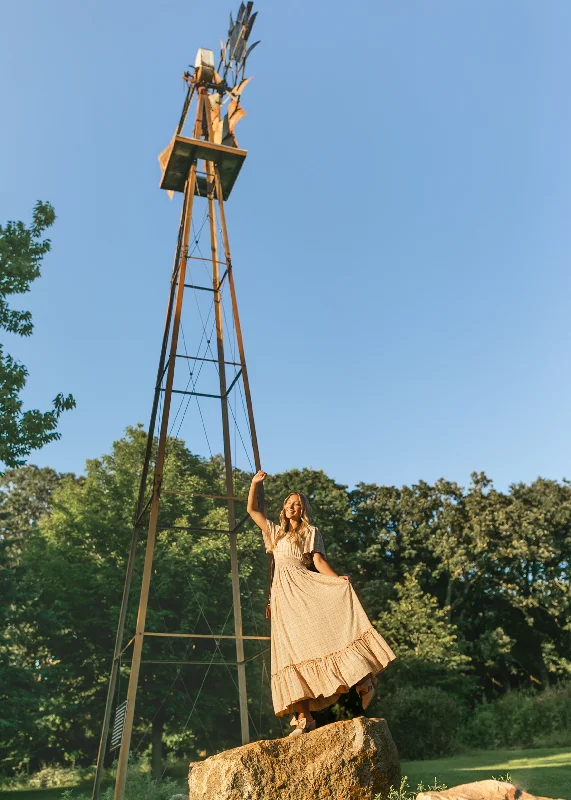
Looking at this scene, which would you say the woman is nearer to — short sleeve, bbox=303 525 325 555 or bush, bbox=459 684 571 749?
short sleeve, bbox=303 525 325 555

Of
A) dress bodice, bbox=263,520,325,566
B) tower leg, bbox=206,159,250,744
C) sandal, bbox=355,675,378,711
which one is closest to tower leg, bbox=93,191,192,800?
tower leg, bbox=206,159,250,744

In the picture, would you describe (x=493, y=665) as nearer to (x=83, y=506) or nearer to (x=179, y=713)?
(x=179, y=713)

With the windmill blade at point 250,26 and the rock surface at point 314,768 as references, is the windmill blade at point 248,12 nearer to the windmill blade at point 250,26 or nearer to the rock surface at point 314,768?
the windmill blade at point 250,26

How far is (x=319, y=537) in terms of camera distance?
22.4ft

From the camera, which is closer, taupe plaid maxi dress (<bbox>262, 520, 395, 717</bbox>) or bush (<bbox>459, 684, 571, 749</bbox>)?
taupe plaid maxi dress (<bbox>262, 520, 395, 717</bbox>)

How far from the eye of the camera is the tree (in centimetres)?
1438

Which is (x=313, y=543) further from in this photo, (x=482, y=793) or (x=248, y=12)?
(x=248, y=12)

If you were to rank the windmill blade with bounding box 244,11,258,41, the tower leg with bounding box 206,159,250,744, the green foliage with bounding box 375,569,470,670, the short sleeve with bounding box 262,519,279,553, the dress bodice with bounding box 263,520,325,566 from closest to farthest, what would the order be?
the dress bodice with bounding box 263,520,325,566 → the short sleeve with bounding box 262,519,279,553 → the tower leg with bounding box 206,159,250,744 → the windmill blade with bounding box 244,11,258,41 → the green foliage with bounding box 375,569,470,670

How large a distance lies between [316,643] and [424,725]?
16.8m

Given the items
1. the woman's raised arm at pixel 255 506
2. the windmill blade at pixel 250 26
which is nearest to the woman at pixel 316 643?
the woman's raised arm at pixel 255 506

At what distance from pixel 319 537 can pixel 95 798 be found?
23.7ft

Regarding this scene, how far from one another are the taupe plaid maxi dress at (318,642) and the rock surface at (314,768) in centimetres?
40

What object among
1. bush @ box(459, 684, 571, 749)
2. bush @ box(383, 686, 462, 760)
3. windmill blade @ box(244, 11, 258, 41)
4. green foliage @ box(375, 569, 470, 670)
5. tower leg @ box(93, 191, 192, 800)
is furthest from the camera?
green foliage @ box(375, 569, 470, 670)

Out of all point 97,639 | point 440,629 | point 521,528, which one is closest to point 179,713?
point 97,639
